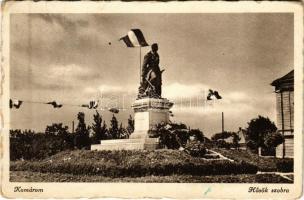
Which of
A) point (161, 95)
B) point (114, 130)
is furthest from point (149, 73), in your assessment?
point (114, 130)

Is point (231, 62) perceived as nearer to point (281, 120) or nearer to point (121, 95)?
point (281, 120)

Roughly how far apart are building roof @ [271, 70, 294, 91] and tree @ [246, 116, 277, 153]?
69 cm

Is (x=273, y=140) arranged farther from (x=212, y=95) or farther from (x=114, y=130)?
(x=114, y=130)

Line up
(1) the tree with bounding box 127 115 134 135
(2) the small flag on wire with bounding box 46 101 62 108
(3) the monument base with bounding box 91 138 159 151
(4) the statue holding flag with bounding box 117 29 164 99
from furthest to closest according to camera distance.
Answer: (1) the tree with bounding box 127 115 134 135 < (3) the monument base with bounding box 91 138 159 151 < (2) the small flag on wire with bounding box 46 101 62 108 < (4) the statue holding flag with bounding box 117 29 164 99

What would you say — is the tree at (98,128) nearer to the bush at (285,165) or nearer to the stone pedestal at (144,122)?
the stone pedestal at (144,122)

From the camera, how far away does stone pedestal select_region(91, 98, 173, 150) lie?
14.1 metres

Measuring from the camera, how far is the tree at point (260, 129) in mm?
13273

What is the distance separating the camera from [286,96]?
12953 millimetres

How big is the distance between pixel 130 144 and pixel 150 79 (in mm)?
1505

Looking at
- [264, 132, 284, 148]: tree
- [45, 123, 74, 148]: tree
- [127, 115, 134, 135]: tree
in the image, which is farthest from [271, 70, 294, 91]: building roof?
[45, 123, 74, 148]: tree

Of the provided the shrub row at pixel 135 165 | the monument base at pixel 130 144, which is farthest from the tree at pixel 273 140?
the monument base at pixel 130 144

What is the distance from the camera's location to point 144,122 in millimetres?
14516

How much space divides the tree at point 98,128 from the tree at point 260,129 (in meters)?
3.16

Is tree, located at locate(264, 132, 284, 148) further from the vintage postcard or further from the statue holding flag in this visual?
the statue holding flag
